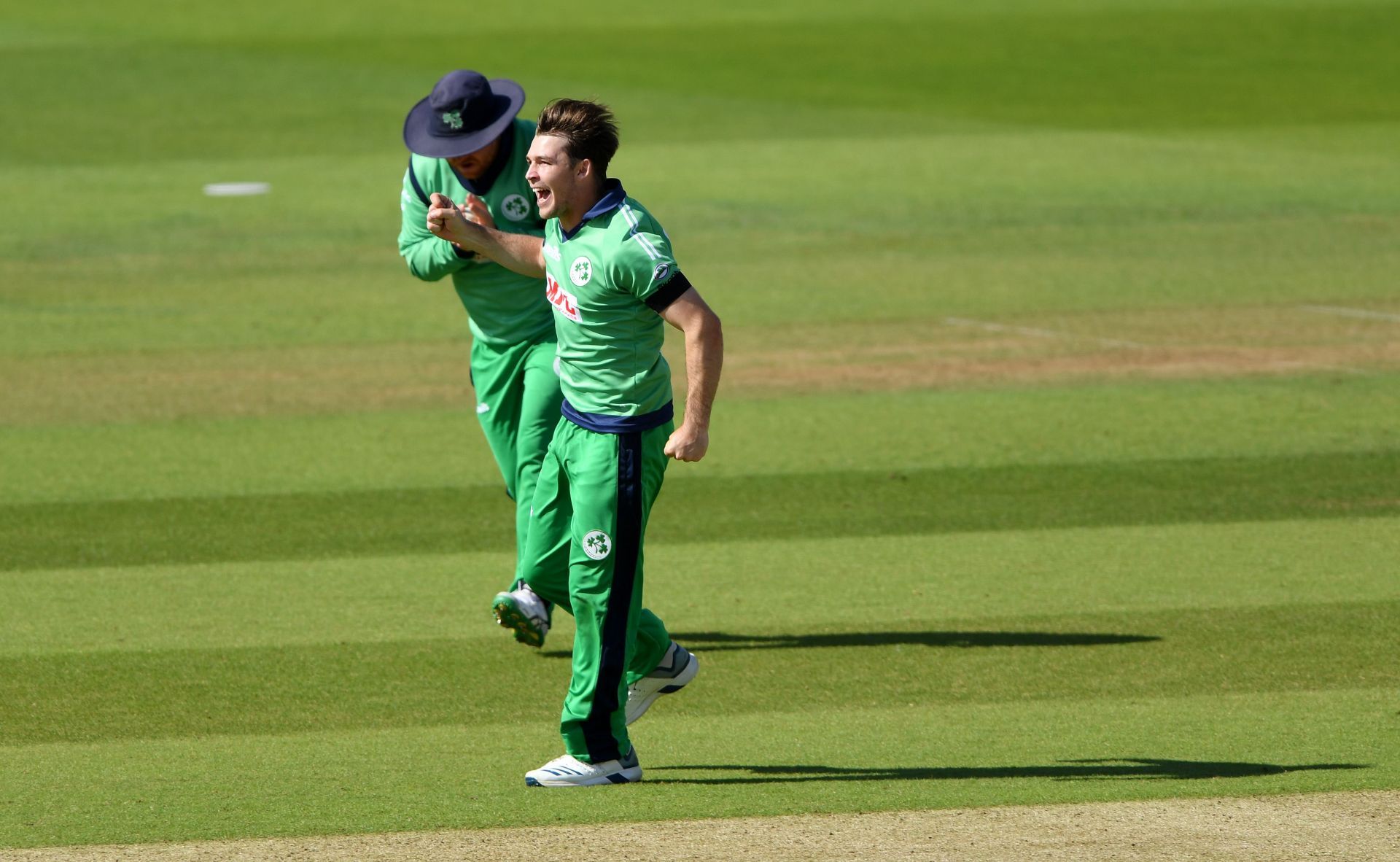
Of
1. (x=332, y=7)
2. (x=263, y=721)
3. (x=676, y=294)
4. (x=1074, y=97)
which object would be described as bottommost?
(x=263, y=721)

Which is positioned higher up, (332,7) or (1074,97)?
(332,7)

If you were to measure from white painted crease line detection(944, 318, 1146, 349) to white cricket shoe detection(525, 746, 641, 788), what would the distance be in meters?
9.49

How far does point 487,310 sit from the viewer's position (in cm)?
835

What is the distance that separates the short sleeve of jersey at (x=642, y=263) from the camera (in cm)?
615

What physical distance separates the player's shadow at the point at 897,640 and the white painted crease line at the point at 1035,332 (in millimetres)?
7129

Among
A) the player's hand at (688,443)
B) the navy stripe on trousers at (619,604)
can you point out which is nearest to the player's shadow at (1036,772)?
the navy stripe on trousers at (619,604)

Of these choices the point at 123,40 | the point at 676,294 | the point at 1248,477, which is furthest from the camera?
the point at 123,40

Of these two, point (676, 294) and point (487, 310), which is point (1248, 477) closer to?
point (487, 310)

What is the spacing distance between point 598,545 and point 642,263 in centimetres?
90

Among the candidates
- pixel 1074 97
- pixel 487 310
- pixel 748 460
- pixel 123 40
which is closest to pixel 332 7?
pixel 123 40

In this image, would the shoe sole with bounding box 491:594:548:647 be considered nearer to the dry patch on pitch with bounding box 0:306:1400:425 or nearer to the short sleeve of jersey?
the short sleeve of jersey

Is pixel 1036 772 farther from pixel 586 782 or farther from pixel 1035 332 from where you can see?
pixel 1035 332

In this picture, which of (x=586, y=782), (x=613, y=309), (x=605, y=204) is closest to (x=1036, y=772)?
(x=586, y=782)

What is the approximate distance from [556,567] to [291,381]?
7.78 m
